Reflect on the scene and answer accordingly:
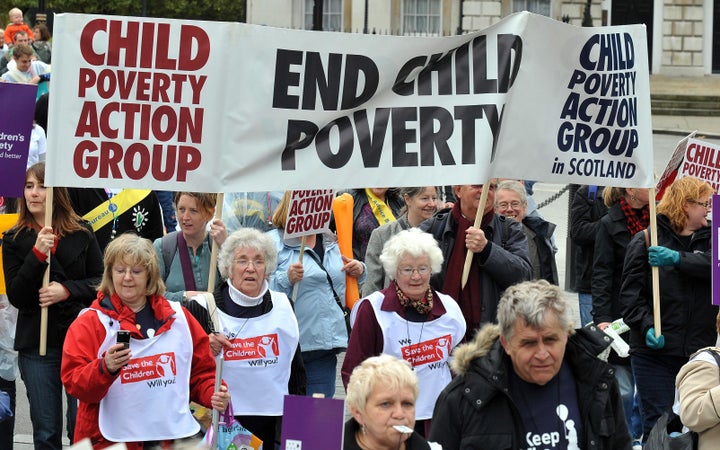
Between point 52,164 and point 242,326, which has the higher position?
point 52,164

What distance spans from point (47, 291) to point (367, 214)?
271 centimetres

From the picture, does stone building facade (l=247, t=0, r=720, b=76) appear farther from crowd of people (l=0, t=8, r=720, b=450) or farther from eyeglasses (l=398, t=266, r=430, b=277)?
eyeglasses (l=398, t=266, r=430, b=277)

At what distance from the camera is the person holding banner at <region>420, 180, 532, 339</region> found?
7238 millimetres

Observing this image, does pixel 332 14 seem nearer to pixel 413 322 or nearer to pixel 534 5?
pixel 534 5

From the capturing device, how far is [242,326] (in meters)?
→ 6.98

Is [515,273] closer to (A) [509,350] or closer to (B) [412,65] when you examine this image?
(B) [412,65]

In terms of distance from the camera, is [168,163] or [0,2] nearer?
[168,163]

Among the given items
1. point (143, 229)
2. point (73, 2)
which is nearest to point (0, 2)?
point (73, 2)

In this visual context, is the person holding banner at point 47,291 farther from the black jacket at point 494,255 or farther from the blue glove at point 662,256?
the blue glove at point 662,256

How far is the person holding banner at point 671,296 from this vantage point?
26.7ft

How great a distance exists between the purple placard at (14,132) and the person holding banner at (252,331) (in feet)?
5.04

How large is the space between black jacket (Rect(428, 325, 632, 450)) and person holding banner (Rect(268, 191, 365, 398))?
9.94ft

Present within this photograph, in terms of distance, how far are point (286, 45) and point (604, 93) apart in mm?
1775

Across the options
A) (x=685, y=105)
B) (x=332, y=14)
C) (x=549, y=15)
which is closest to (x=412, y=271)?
(x=685, y=105)
